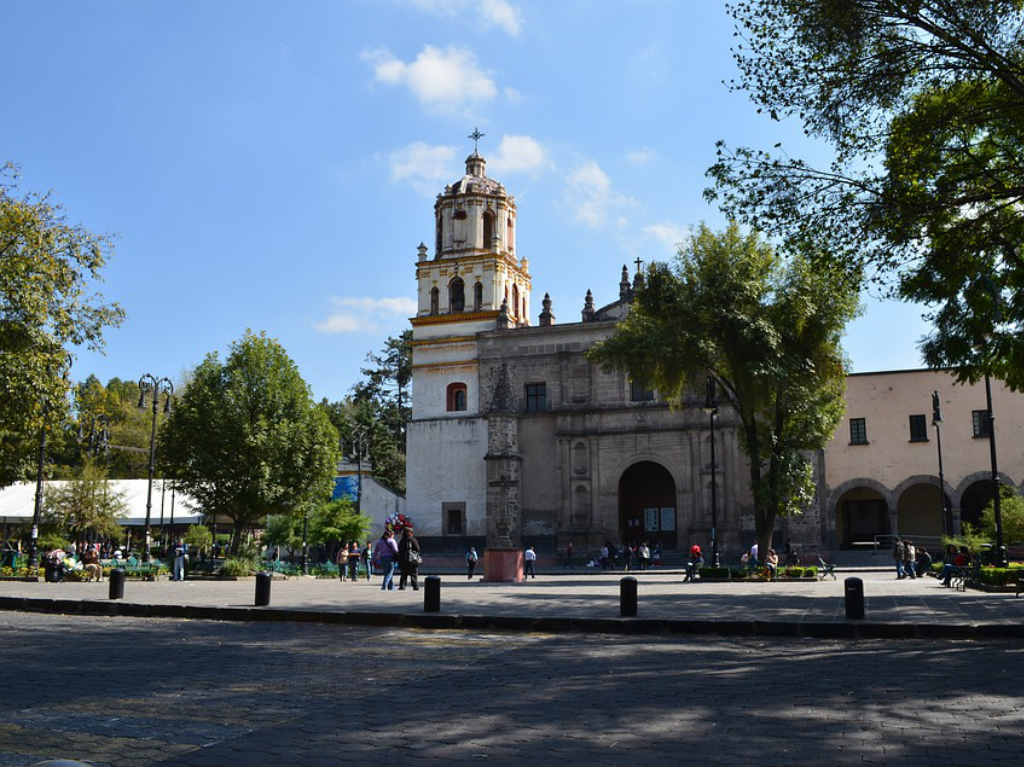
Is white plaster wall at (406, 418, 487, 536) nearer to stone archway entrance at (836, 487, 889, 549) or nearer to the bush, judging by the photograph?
stone archway entrance at (836, 487, 889, 549)

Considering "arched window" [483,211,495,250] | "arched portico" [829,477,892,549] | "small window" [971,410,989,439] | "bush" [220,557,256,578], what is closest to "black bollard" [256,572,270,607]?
"bush" [220,557,256,578]

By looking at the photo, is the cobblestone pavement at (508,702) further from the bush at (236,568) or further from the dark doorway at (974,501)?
the dark doorway at (974,501)

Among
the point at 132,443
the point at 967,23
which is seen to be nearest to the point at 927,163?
the point at 967,23

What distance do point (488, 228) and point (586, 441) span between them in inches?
504

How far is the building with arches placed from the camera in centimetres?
4041

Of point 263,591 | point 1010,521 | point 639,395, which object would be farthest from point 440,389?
point 263,591

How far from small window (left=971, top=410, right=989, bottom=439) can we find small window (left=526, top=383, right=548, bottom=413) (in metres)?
19.9

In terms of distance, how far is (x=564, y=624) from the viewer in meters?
13.2

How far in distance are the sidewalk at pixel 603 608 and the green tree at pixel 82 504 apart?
20.4 metres

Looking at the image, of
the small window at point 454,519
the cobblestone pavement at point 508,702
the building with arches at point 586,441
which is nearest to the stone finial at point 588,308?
the building with arches at point 586,441

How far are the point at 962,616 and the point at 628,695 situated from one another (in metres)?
8.20

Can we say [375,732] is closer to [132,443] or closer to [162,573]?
[162,573]

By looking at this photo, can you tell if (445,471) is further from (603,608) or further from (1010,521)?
(603,608)

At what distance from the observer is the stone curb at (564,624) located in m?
11.9
